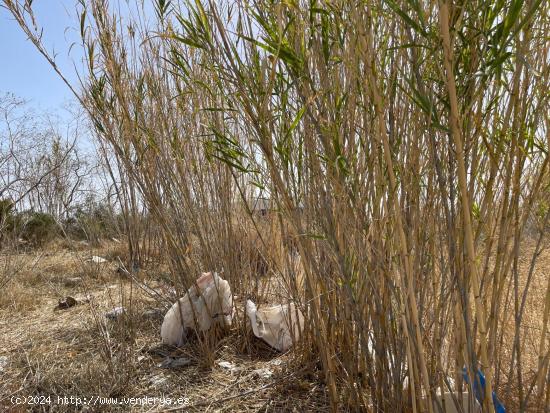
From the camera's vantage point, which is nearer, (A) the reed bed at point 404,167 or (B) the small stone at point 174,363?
(A) the reed bed at point 404,167

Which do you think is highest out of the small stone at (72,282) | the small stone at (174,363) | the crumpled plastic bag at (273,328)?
the small stone at (72,282)

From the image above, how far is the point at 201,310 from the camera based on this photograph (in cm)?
273

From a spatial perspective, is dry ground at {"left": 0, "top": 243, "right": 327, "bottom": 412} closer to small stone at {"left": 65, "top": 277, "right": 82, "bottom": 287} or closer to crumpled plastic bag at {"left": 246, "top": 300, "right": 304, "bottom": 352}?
crumpled plastic bag at {"left": 246, "top": 300, "right": 304, "bottom": 352}

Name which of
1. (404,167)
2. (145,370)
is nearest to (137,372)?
(145,370)

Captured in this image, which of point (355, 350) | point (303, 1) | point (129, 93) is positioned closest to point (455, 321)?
point (355, 350)

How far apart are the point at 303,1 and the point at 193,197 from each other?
139cm

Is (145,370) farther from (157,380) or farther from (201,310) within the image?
(201,310)

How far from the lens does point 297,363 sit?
2.28 m

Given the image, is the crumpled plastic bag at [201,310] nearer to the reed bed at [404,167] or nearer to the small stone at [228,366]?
the small stone at [228,366]

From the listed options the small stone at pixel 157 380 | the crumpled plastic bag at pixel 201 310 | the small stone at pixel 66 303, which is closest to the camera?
the small stone at pixel 157 380

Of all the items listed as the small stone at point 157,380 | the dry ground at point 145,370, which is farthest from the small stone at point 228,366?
the small stone at point 157,380

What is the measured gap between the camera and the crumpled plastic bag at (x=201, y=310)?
8.81ft

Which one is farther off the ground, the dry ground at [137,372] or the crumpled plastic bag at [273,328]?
the crumpled plastic bag at [273,328]

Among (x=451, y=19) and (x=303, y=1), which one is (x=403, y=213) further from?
(x=303, y=1)
